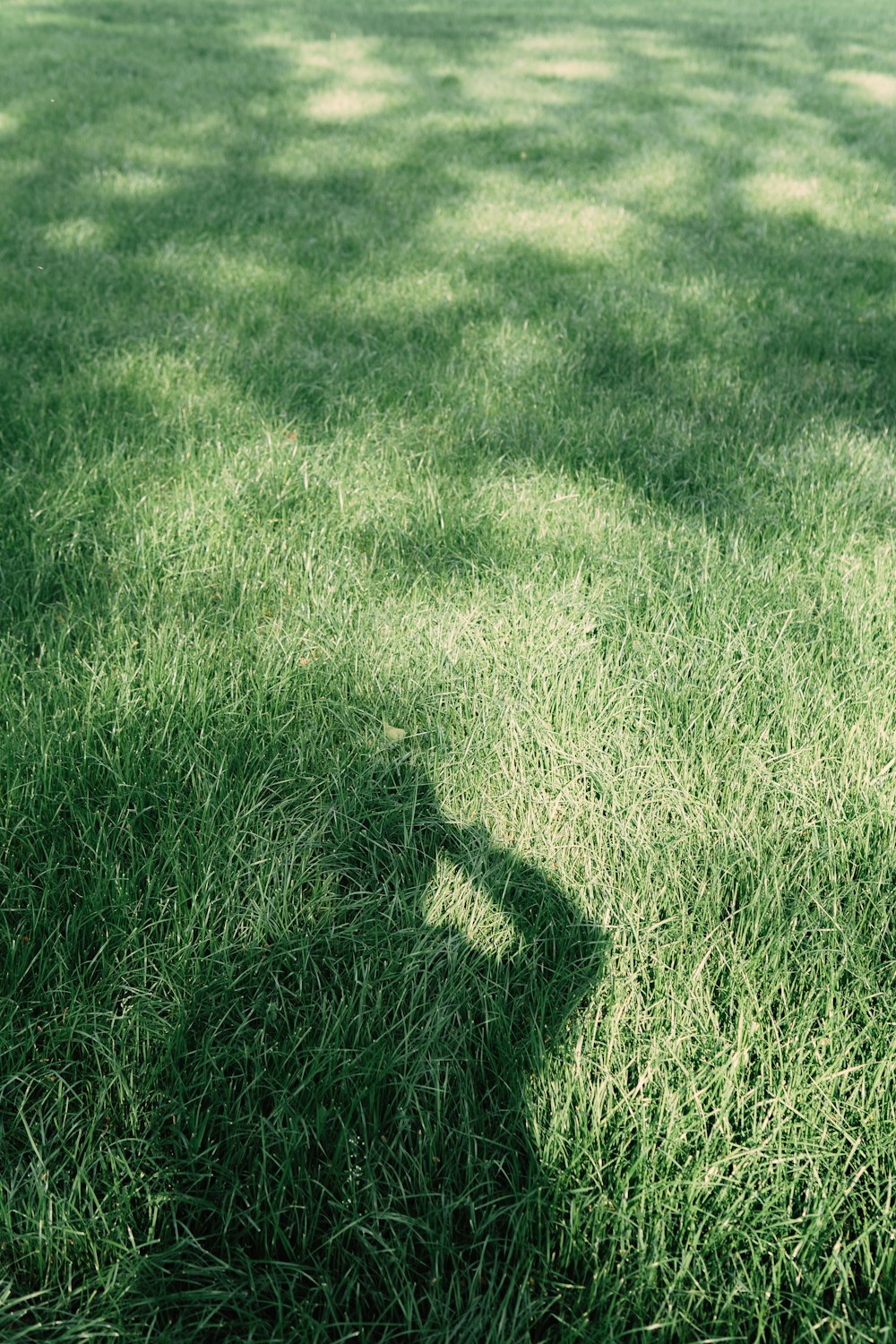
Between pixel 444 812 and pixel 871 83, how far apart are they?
36.9 feet

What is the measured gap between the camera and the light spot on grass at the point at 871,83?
9.05m

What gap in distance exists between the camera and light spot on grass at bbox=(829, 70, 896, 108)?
9.05 m

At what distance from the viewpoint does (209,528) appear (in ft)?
8.46

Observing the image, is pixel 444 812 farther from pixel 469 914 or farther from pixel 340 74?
pixel 340 74

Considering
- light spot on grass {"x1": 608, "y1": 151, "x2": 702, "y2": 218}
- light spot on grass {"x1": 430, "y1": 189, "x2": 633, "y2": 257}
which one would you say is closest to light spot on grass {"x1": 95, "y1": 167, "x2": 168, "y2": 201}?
light spot on grass {"x1": 430, "y1": 189, "x2": 633, "y2": 257}

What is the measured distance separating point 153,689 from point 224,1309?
120 centimetres

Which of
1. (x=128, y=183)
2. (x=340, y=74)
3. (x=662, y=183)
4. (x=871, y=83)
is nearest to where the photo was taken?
(x=128, y=183)

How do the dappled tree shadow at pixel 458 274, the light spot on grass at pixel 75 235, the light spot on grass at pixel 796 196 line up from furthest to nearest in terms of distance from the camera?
the light spot on grass at pixel 796 196
the light spot on grass at pixel 75 235
the dappled tree shadow at pixel 458 274

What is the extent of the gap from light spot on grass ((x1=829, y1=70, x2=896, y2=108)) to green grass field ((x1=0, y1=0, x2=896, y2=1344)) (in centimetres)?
645

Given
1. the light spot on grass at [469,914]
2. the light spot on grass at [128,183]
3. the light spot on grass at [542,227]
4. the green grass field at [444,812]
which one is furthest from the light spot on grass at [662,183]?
the light spot on grass at [469,914]

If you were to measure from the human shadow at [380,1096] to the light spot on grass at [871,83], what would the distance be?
10211 millimetres

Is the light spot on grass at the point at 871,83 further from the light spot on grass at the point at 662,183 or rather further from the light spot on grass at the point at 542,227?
the light spot on grass at the point at 542,227

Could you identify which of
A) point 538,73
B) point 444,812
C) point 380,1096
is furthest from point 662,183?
point 380,1096

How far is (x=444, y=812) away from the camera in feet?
6.00
